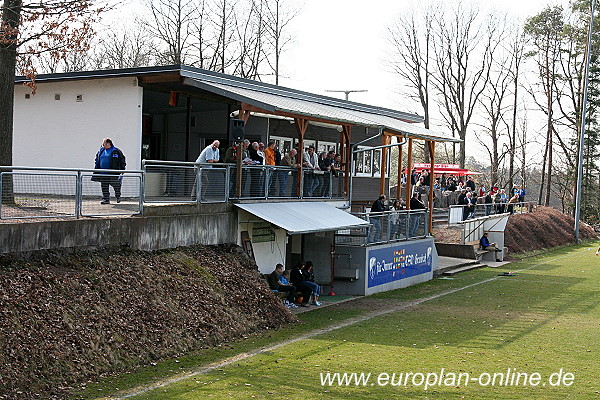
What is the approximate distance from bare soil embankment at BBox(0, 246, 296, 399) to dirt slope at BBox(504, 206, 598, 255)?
2657 centimetres

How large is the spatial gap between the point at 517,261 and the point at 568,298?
540 inches

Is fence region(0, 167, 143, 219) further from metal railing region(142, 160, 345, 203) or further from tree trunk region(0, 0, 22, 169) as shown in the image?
tree trunk region(0, 0, 22, 169)

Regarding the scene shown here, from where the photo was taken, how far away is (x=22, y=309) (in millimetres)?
12094

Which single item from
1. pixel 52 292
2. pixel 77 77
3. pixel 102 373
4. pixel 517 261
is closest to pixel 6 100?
pixel 77 77

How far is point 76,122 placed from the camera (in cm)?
2261

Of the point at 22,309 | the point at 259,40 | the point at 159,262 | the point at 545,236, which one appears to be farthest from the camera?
the point at 259,40

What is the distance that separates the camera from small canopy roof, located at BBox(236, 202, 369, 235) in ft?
63.4

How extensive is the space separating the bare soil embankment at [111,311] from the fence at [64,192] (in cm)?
88

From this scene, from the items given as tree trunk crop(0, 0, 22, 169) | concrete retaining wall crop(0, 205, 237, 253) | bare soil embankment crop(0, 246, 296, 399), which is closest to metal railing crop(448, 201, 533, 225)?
concrete retaining wall crop(0, 205, 237, 253)

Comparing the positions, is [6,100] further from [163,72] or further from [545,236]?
[545,236]

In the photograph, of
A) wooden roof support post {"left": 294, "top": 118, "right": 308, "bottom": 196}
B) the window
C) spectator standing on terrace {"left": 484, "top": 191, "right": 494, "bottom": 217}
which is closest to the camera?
wooden roof support post {"left": 294, "top": 118, "right": 308, "bottom": 196}

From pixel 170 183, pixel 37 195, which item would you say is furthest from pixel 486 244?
pixel 37 195

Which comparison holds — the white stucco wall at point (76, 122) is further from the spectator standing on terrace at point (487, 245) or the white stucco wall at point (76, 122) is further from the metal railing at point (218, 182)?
the spectator standing on terrace at point (487, 245)

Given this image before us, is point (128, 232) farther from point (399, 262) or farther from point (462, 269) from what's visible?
point (462, 269)
